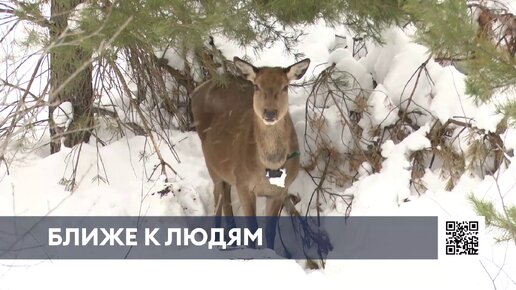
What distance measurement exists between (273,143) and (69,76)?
179 centimetres

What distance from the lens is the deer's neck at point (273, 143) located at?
5.86 meters

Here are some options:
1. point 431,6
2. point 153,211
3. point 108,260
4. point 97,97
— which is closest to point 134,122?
point 97,97

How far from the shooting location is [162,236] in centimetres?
613

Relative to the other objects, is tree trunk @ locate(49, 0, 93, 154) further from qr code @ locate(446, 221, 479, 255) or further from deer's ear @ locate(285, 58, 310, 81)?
qr code @ locate(446, 221, 479, 255)

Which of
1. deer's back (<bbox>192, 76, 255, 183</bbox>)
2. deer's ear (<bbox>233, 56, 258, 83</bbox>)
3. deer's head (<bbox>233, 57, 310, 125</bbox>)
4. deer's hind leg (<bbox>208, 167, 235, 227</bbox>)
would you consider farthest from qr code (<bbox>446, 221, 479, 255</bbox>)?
deer's hind leg (<bbox>208, 167, 235, 227</bbox>)

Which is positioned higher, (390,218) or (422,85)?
(422,85)

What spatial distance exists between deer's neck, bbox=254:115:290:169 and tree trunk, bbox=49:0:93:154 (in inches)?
58.6

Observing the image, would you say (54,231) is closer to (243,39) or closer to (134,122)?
(134,122)

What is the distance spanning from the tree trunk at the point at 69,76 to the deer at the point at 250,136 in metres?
1.09

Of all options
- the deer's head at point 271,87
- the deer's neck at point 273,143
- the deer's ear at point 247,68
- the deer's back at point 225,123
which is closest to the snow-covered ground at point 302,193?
the deer's back at point 225,123

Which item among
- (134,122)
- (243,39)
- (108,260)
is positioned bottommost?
(108,260)

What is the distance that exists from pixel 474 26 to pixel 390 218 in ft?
10.6

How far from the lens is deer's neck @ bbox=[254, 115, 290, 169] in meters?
5.86

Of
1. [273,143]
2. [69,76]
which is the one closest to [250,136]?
[273,143]
